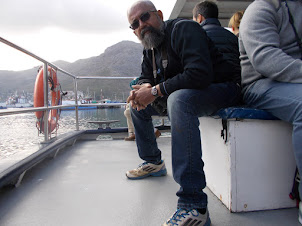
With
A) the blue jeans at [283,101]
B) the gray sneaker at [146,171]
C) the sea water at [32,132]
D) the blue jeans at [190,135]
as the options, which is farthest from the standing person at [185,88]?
the sea water at [32,132]

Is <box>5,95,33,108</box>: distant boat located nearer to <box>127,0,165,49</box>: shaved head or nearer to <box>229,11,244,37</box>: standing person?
<box>127,0,165,49</box>: shaved head

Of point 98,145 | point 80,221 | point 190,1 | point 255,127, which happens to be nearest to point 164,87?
point 255,127

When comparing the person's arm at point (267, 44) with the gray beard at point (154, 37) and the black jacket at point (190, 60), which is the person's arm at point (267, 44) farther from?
the gray beard at point (154, 37)

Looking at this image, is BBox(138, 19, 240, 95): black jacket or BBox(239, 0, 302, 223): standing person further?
BBox(138, 19, 240, 95): black jacket

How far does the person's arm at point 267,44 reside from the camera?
0.83 m

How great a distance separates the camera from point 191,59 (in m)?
0.94

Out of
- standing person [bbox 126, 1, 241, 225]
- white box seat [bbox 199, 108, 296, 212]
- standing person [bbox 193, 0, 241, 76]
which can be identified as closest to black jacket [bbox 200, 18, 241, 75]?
standing person [bbox 193, 0, 241, 76]

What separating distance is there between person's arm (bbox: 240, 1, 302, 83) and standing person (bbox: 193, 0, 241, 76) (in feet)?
0.86

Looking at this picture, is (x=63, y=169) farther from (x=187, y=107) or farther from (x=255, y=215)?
(x=255, y=215)

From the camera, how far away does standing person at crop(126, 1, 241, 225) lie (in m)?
0.86

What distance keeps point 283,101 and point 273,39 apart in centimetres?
25

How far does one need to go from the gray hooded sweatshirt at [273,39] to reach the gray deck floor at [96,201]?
0.59 meters

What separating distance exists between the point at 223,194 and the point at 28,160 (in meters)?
1.20

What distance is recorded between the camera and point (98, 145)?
8.23 feet
